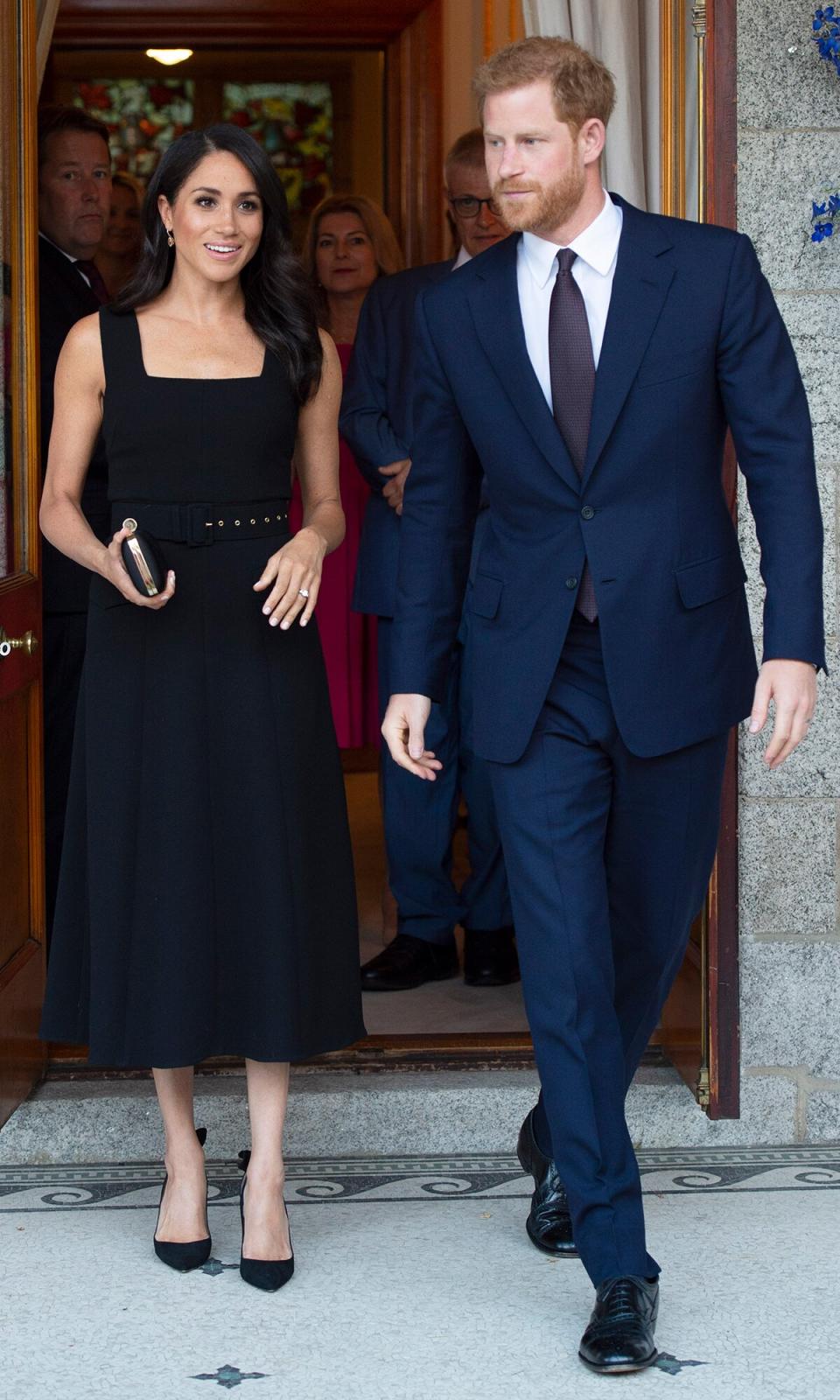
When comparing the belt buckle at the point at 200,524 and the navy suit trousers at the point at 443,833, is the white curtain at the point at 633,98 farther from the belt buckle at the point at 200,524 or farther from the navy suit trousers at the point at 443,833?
the belt buckle at the point at 200,524

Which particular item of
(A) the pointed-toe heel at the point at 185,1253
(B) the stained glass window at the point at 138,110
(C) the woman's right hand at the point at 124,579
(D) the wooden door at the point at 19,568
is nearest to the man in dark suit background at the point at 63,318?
(D) the wooden door at the point at 19,568

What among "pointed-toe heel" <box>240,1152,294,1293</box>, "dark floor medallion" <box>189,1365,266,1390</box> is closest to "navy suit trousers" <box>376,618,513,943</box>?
"pointed-toe heel" <box>240,1152,294,1293</box>

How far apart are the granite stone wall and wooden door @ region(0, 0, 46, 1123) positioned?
53.2 inches

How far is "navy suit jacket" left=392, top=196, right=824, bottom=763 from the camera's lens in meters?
2.58

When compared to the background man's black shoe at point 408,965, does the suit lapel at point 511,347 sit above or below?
above

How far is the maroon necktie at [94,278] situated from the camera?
4.08 m

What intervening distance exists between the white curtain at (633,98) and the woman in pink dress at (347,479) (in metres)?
1.29

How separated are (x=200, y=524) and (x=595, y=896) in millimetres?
831

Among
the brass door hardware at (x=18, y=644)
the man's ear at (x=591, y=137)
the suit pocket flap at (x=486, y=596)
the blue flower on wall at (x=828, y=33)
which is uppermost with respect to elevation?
the blue flower on wall at (x=828, y=33)

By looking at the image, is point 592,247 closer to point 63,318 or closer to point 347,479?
point 63,318

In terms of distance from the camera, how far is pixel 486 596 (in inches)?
108

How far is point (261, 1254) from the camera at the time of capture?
2889 millimetres

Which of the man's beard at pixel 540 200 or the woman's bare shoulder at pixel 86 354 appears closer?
the man's beard at pixel 540 200

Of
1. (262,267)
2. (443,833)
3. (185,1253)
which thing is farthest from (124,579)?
(443,833)
